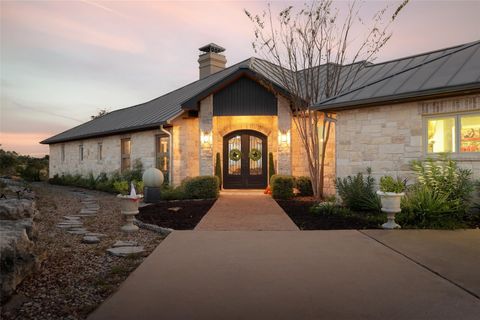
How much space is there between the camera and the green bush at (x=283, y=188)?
1179 centimetres

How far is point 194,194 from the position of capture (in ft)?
39.1

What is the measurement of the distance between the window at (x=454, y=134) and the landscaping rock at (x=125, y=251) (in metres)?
6.96

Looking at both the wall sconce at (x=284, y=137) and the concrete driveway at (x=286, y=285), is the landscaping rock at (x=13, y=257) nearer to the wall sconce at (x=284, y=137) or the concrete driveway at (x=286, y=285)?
the concrete driveway at (x=286, y=285)

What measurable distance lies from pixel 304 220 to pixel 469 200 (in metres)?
3.55

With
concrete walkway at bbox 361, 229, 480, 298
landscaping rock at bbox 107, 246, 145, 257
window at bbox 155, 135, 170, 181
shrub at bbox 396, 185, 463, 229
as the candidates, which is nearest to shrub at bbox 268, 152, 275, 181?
window at bbox 155, 135, 170, 181

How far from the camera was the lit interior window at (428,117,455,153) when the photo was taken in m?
8.28

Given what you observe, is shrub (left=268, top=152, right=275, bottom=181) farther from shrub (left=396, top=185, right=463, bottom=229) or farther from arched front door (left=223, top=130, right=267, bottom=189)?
shrub (left=396, top=185, right=463, bottom=229)

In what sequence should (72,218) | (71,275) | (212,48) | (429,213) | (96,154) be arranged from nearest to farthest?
1. (71,275)
2. (429,213)
3. (72,218)
4. (96,154)
5. (212,48)

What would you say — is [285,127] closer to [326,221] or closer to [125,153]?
[326,221]

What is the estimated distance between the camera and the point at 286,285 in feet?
12.4

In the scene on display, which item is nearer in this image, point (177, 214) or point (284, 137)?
point (177, 214)

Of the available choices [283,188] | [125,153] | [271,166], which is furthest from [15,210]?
[125,153]

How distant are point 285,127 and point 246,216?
17.5ft

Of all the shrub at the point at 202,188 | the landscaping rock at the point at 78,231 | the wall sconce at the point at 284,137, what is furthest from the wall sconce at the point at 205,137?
the landscaping rock at the point at 78,231
